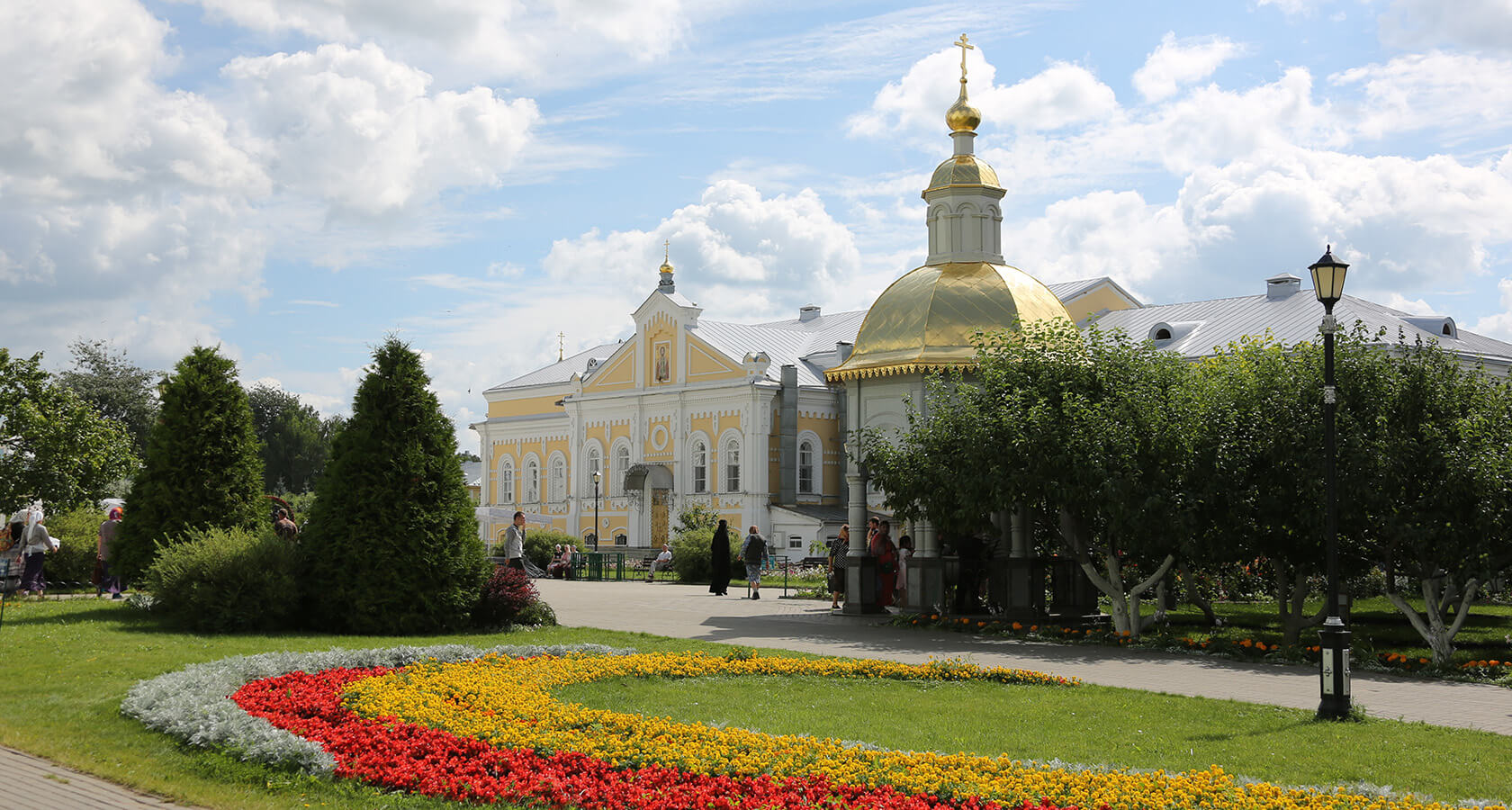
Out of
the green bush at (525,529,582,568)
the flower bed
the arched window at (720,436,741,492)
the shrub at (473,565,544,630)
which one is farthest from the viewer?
the arched window at (720,436,741,492)

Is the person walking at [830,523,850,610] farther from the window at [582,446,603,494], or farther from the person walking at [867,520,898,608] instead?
the window at [582,446,603,494]

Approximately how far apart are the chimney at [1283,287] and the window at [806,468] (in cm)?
1736

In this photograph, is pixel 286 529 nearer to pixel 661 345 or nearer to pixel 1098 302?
pixel 661 345

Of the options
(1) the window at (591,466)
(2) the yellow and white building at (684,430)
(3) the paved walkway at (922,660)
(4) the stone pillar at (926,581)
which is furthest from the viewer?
(1) the window at (591,466)

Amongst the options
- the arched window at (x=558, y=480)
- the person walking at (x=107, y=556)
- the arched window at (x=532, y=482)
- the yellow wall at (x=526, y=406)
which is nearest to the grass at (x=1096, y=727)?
the person walking at (x=107, y=556)

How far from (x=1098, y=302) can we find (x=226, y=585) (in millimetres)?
37835

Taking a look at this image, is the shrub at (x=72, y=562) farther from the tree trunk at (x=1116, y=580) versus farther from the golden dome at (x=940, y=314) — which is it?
the tree trunk at (x=1116, y=580)

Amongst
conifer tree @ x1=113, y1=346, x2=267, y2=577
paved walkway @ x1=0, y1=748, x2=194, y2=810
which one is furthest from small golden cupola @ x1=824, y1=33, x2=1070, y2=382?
paved walkway @ x1=0, y1=748, x2=194, y2=810

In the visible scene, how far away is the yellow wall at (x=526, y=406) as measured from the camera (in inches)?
2279

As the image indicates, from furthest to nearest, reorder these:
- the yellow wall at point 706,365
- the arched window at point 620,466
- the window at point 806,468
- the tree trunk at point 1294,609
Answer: the arched window at point 620,466, the window at point 806,468, the yellow wall at point 706,365, the tree trunk at point 1294,609

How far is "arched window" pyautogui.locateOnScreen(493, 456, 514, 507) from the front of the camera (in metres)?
59.2

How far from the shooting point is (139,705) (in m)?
9.81

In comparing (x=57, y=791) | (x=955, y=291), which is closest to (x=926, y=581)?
(x=955, y=291)

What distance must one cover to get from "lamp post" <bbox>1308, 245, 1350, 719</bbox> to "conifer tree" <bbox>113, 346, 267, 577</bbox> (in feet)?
46.6
